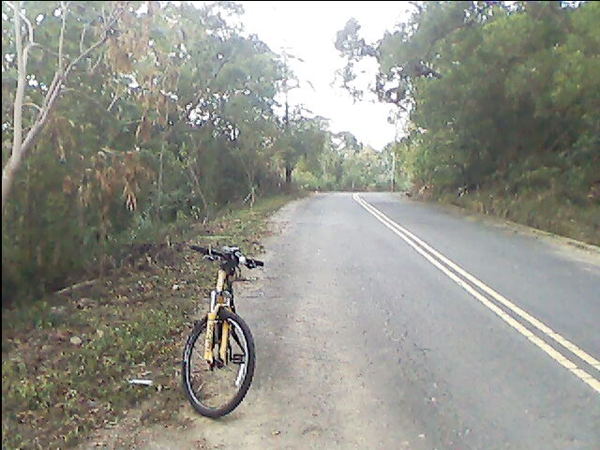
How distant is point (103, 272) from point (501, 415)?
6.10 meters

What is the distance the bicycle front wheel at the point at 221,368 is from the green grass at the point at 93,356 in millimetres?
201

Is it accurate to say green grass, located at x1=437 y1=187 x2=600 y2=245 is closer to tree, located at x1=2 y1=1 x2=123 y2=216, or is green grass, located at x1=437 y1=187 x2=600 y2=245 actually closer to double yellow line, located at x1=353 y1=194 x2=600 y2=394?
double yellow line, located at x1=353 y1=194 x2=600 y2=394

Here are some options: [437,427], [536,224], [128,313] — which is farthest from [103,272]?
[536,224]

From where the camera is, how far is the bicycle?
5.01 metres

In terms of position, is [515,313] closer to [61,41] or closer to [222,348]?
[222,348]

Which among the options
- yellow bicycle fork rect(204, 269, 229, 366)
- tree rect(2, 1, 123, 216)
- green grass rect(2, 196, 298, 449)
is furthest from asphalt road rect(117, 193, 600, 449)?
tree rect(2, 1, 123, 216)

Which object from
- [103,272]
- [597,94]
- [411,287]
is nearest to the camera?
[103,272]

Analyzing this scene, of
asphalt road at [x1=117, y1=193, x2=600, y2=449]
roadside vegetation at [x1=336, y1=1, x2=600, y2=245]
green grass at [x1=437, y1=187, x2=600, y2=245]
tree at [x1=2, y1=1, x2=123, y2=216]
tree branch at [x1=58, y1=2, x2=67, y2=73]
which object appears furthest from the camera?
roadside vegetation at [x1=336, y1=1, x2=600, y2=245]

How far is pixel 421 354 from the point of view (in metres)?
6.74

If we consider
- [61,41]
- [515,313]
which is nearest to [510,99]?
[515,313]

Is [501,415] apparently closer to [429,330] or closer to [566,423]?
[566,423]

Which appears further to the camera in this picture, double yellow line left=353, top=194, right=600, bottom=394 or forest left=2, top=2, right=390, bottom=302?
double yellow line left=353, top=194, right=600, bottom=394

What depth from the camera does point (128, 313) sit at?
8.06m

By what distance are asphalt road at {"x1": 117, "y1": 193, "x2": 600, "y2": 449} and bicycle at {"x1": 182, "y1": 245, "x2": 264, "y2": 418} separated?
0.21 metres
